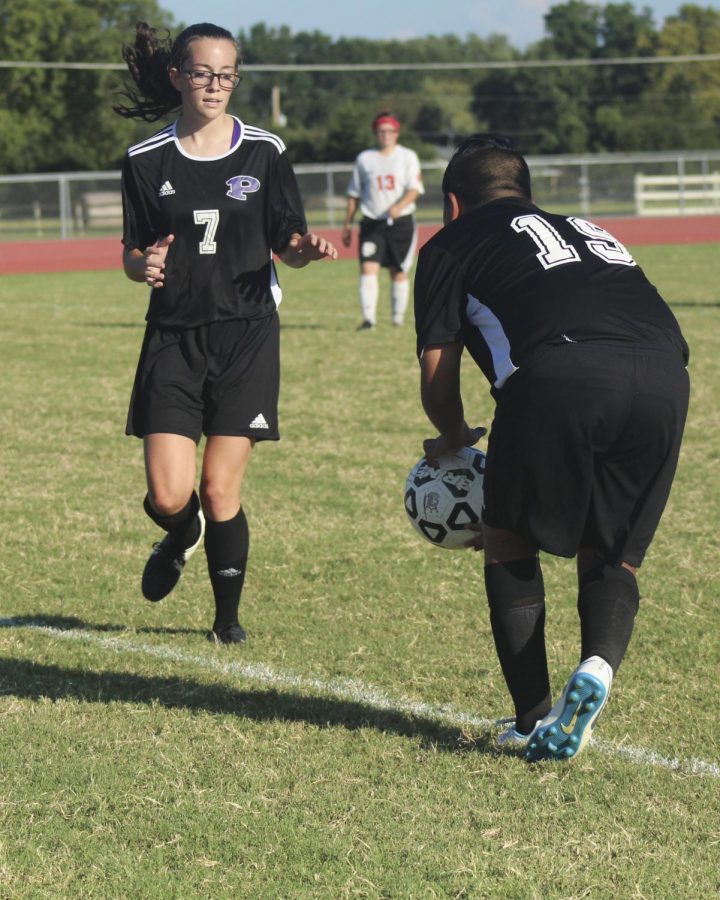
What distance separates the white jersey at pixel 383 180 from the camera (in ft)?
48.2

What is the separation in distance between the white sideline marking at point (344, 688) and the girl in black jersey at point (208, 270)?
0.90 ft

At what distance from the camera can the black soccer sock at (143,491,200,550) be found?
5.13 m

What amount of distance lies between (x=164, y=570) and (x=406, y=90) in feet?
360

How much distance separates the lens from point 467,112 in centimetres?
10481

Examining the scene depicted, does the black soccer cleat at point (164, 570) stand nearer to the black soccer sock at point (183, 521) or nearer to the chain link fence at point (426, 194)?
the black soccer sock at point (183, 521)

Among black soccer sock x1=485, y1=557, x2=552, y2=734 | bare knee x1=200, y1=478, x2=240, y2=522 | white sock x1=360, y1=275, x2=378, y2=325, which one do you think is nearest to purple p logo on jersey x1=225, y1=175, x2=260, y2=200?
bare knee x1=200, y1=478, x2=240, y2=522

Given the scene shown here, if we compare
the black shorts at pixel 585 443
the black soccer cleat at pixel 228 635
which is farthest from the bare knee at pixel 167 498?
the black shorts at pixel 585 443

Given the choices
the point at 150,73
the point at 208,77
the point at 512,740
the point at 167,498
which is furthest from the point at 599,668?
the point at 150,73

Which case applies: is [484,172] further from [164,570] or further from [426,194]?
[426,194]

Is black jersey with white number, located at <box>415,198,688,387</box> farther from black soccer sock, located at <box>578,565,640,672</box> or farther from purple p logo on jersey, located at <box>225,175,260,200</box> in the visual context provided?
purple p logo on jersey, located at <box>225,175,260,200</box>

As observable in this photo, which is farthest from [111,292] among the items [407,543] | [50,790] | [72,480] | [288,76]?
[288,76]

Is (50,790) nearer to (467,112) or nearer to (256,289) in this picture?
(256,289)

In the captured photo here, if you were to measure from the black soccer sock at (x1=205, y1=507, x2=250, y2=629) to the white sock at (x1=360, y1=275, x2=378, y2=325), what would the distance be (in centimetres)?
969

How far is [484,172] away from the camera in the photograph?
397 centimetres
